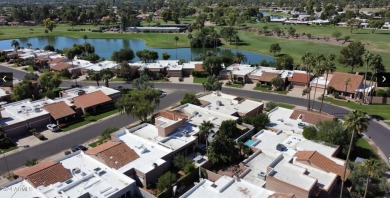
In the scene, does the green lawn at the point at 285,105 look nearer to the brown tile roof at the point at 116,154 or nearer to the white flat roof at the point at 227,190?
the white flat roof at the point at 227,190

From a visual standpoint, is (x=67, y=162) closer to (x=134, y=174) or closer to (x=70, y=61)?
(x=134, y=174)

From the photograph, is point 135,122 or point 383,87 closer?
point 135,122

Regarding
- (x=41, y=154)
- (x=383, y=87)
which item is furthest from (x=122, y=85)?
(x=383, y=87)

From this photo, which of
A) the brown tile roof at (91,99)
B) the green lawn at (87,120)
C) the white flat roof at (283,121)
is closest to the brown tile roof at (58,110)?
the green lawn at (87,120)

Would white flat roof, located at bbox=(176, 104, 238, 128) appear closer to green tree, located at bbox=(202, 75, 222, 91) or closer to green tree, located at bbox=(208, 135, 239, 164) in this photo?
green tree, located at bbox=(208, 135, 239, 164)

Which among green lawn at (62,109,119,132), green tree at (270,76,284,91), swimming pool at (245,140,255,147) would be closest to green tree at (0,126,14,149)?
green lawn at (62,109,119,132)
